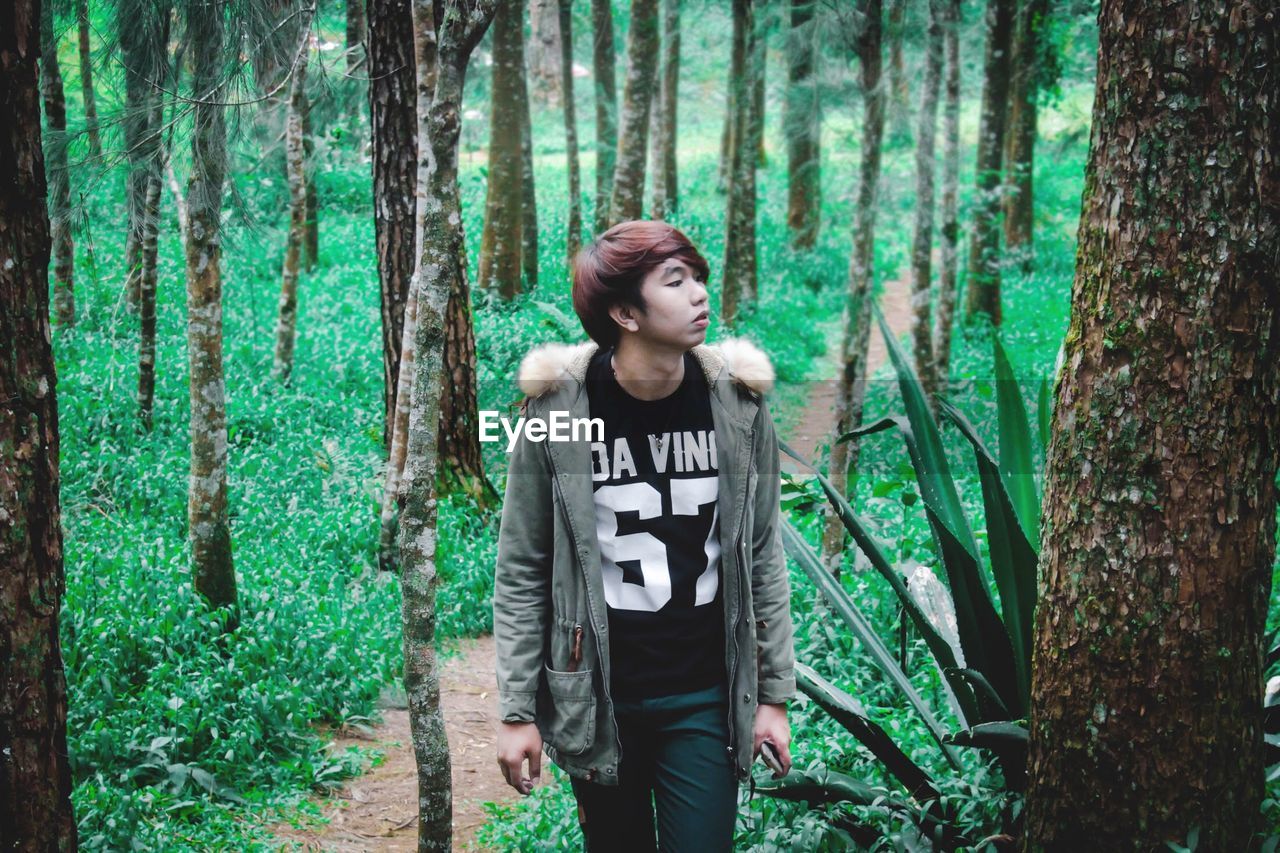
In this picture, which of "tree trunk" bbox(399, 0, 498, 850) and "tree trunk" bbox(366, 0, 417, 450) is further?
"tree trunk" bbox(366, 0, 417, 450)

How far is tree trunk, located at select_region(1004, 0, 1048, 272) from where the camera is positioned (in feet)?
52.5

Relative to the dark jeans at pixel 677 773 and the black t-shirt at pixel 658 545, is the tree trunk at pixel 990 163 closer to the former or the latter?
the black t-shirt at pixel 658 545

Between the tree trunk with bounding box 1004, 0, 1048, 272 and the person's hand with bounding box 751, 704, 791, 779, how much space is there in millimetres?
14362

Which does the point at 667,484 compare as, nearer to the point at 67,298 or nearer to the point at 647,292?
the point at 647,292

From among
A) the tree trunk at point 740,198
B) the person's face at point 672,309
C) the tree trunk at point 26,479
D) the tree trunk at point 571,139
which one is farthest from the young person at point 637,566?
the tree trunk at point 571,139

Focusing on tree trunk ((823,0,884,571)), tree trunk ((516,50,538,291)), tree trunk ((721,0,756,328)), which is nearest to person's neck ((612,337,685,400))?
tree trunk ((823,0,884,571))

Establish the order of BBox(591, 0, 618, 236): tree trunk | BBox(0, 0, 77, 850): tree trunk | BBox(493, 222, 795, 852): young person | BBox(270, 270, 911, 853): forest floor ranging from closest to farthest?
BBox(0, 0, 77, 850): tree trunk, BBox(493, 222, 795, 852): young person, BBox(270, 270, 911, 853): forest floor, BBox(591, 0, 618, 236): tree trunk

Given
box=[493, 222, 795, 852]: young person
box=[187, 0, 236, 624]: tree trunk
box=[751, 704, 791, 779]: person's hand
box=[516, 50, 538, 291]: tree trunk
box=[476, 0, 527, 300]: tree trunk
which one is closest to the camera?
box=[493, 222, 795, 852]: young person

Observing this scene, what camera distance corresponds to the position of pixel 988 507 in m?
3.45

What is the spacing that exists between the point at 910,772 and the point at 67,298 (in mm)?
9208

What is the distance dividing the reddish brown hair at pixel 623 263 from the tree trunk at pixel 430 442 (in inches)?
34.8

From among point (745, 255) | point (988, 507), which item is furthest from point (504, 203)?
point (988, 507)

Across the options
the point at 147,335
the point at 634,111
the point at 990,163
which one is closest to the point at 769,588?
the point at 147,335

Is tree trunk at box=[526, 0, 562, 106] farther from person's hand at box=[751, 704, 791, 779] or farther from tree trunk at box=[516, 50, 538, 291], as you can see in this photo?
person's hand at box=[751, 704, 791, 779]
